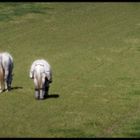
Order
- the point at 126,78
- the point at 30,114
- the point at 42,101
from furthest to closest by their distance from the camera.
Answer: the point at 126,78, the point at 42,101, the point at 30,114

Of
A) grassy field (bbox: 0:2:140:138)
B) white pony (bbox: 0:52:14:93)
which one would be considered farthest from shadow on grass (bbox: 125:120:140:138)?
white pony (bbox: 0:52:14:93)

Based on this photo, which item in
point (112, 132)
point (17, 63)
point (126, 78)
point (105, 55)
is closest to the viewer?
point (112, 132)

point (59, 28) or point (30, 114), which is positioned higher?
point (59, 28)

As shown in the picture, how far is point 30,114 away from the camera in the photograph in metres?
23.0

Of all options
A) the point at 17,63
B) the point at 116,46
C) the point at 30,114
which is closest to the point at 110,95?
the point at 30,114

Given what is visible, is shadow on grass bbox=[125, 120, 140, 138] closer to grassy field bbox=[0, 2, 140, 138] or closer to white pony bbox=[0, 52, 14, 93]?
grassy field bbox=[0, 2, 140, 138]

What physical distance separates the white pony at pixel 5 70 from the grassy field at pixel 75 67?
0.59 metres

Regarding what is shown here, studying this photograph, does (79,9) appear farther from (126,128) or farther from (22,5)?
(126,128)

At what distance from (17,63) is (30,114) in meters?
13.8

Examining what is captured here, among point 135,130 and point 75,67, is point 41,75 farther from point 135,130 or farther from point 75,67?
point 75,67

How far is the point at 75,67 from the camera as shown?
3531 centimetres

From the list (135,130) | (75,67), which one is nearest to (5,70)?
(135,130)

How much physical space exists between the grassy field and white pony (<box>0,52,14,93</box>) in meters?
0.59

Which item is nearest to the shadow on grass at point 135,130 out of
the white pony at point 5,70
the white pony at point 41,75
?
the white pony at point 41,75
